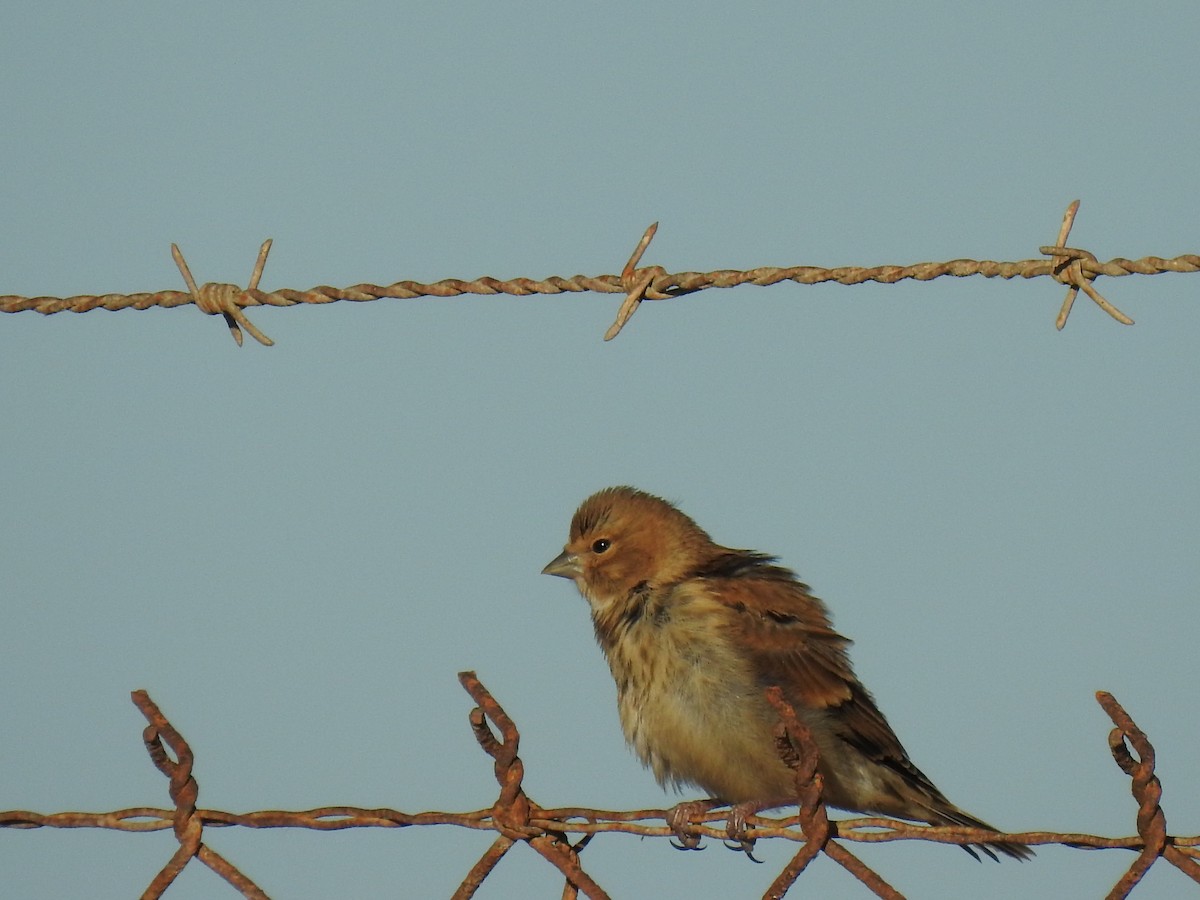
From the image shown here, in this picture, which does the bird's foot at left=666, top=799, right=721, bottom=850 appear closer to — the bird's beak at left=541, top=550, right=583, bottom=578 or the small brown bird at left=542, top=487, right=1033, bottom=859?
the small brown bird at left=542, top=487, right=1033, bottom=859

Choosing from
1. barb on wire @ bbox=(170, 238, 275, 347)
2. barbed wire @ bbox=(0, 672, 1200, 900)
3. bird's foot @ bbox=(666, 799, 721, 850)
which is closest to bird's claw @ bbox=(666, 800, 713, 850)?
bird's foot @ bbox=(666, 799, 721, 850)

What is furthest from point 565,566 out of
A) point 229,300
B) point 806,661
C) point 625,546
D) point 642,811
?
point 642,811

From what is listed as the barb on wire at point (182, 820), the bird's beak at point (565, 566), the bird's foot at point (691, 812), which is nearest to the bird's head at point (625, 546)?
the bird's beak at point (565, 566)

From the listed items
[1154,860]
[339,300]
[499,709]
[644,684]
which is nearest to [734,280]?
[339,300]

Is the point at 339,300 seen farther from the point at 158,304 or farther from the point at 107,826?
the point at 107,826

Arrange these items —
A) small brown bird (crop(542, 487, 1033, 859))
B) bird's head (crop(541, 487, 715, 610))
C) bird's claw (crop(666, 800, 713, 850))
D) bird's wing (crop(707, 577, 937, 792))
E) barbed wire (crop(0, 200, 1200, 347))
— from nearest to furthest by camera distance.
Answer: barbed wire (crop(0, 200, 1200, 347)) < bird's claw (crop(666, 800, 713, 850)) < small brown bird (crop(542, 487, 1033, 859)) < bird's wing (crop(707, 577, 937, 792)) < bird's head (crop(541, 487, 715, 610))

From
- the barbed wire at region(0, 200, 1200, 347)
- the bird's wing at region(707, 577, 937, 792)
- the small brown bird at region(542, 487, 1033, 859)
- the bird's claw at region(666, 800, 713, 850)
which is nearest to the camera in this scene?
the barbed wire at region(0, 200, 1200, 347)
